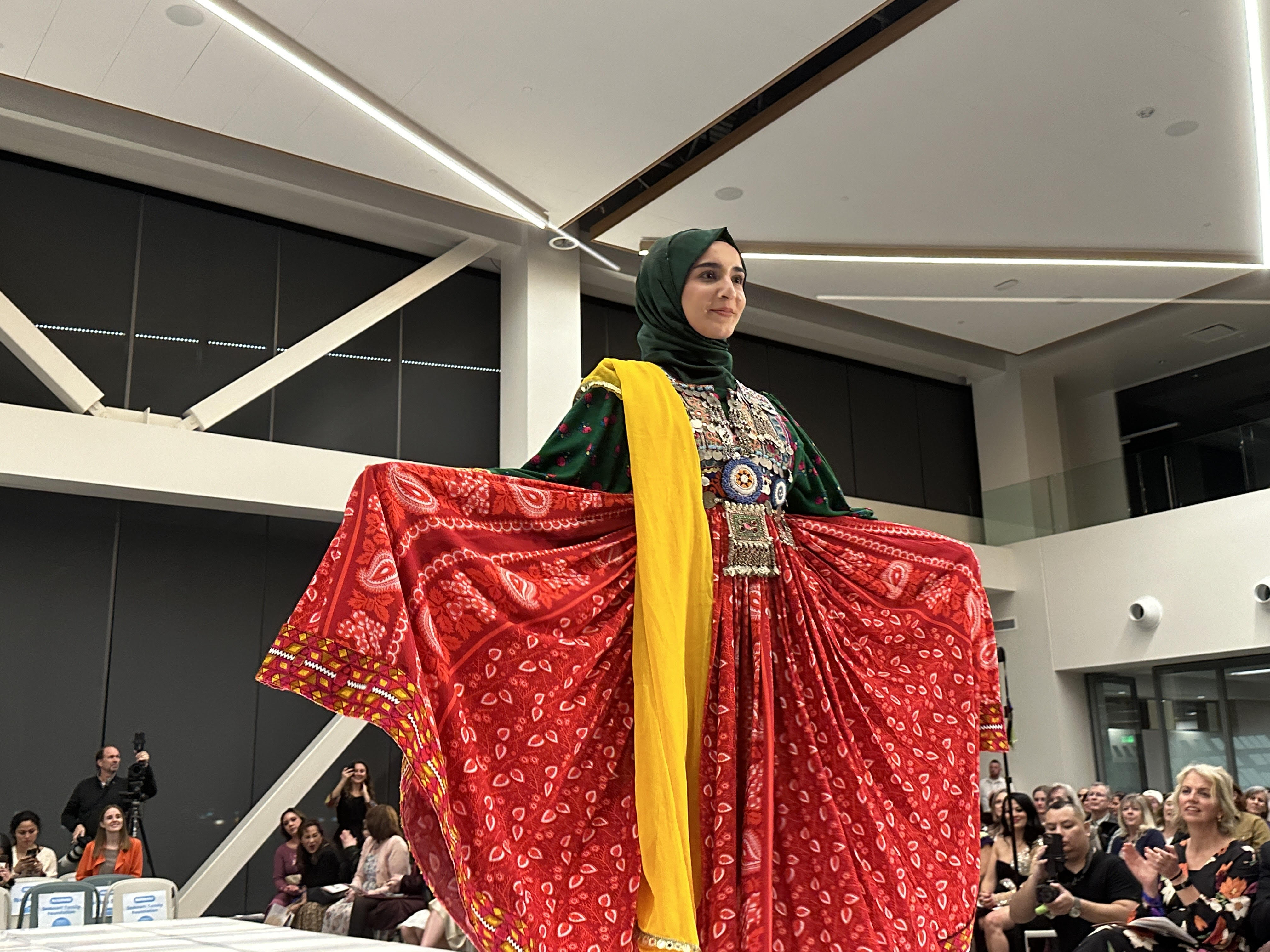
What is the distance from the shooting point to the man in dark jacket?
719cm

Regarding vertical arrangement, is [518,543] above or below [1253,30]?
below

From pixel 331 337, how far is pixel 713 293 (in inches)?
277

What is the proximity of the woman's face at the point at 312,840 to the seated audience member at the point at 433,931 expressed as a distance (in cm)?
156

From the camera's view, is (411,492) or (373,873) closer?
(411,492)

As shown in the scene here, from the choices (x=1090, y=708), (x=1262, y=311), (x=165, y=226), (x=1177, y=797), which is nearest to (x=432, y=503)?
(x=1177, y=797)

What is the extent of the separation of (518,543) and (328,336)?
7.22 meters

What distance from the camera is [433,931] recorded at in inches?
221

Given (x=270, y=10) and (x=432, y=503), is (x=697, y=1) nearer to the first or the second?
(x=270, y=10)

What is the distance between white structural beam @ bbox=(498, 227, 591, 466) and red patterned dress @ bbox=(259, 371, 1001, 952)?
6.79 m

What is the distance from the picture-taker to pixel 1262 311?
9250 mm


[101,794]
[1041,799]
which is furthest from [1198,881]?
[101,794]

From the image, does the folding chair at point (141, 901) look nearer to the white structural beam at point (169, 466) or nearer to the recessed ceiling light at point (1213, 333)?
the white structural beam at point (169, 466)

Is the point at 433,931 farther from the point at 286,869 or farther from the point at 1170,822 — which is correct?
the point at 1170,822

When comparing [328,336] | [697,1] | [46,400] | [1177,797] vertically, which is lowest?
[1177,797]
